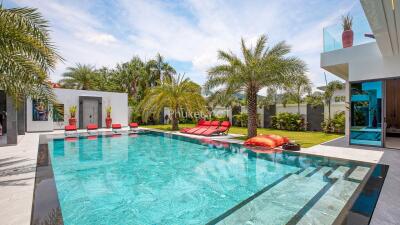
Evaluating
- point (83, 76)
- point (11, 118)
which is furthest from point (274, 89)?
point (83, 76)

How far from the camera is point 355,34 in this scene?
39.9ft

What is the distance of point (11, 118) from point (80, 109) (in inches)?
432

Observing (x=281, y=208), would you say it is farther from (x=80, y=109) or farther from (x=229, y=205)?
(x=80, y=109)

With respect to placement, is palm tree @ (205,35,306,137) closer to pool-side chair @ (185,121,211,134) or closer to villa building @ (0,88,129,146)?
pool-side chair @ (185,121,211,134)

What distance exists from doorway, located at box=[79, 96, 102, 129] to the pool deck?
12781mm

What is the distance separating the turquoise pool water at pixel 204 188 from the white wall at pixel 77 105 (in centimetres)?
1287

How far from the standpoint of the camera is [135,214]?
4730 millimetres

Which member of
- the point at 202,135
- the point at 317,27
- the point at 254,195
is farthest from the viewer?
the point at 202,135

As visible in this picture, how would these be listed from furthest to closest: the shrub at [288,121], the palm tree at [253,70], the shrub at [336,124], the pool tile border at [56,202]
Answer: the shrub at [288,121], the shrub at [336,124], the palm tree at [253,70], the pool tile border at [56,202]

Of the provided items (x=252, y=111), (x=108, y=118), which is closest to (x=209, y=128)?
(x=252, y=111)

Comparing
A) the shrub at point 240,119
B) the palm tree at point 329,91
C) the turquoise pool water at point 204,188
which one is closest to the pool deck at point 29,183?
the turquoise pool water at point 204,188

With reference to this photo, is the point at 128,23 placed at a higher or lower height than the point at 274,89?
higher

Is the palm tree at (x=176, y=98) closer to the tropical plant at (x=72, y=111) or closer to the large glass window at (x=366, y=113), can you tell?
the tropical plant at (x=72, y=111)

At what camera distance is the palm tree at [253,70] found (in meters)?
13.5
